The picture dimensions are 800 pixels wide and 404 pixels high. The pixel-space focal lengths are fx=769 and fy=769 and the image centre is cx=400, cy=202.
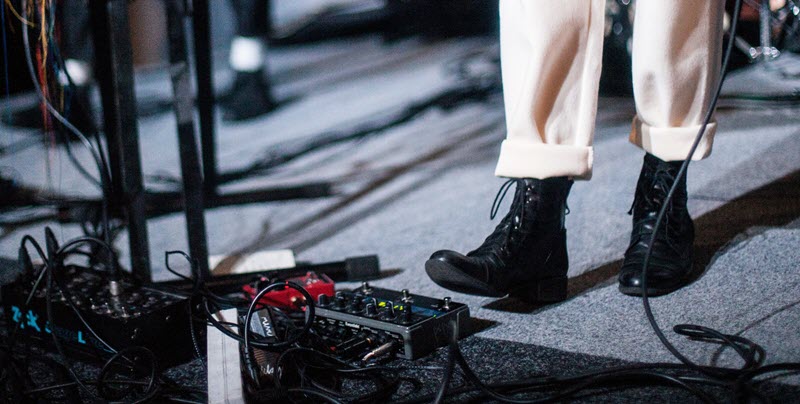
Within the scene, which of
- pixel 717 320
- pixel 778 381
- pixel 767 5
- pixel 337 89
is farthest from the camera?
pixel 337 89

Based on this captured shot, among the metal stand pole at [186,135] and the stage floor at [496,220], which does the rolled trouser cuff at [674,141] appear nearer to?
the stage floor at [496,220]

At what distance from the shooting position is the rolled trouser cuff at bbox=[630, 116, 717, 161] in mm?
887

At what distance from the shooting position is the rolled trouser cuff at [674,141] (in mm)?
887

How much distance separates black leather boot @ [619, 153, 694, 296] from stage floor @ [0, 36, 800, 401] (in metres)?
0.02

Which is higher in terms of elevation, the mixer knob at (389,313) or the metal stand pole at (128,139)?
the metal stand pole at (128,139)

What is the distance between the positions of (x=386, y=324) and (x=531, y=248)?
0.66 feet

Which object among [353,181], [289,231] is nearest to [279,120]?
[353,181]

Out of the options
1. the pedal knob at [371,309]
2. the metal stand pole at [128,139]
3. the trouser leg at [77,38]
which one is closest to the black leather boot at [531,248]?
the pedal knob at [371,309]

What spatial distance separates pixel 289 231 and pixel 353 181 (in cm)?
31

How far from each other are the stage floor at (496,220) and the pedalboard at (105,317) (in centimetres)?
28

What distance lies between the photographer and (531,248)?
2.85 ft

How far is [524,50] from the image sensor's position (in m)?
0.85

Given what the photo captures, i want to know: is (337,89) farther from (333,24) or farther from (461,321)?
(461,321)

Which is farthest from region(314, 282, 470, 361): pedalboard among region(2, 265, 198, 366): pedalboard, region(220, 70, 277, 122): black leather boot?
region(220, 70, 277, 122): black leather boot
